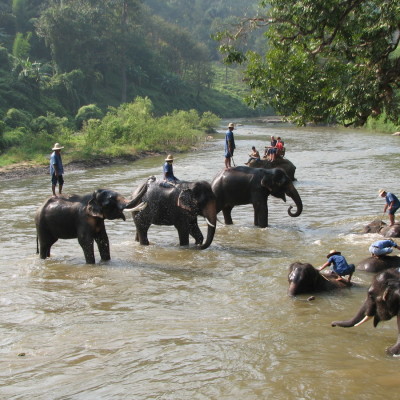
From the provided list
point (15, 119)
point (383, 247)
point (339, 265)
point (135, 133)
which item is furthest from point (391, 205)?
point (15, 119)

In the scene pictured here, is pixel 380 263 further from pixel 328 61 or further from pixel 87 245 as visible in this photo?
pixel 87 245

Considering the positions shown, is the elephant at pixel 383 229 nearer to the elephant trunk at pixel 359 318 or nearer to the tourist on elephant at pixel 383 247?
the tourist on elephant at pixel 383 247

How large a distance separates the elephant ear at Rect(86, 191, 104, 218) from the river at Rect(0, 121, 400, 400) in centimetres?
98

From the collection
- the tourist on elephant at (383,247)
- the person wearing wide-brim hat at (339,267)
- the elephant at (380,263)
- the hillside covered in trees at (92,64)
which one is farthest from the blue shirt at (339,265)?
the hillside covered in trees at (92,64)

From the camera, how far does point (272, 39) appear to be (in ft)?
40.4

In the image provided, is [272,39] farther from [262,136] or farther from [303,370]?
[262,136]

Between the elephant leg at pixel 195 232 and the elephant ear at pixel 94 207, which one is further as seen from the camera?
the elephant leg at pixel 195 232

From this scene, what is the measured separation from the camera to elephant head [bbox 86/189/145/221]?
9836 millimetres

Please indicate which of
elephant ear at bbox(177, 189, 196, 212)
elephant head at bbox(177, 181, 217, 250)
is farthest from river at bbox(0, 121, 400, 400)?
elephant ear at bbox(177, 189, 196, 212)

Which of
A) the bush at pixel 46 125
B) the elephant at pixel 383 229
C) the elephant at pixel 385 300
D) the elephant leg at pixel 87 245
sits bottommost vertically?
the elephant at pixel 383 229

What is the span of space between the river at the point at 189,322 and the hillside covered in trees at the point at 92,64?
1053 inches

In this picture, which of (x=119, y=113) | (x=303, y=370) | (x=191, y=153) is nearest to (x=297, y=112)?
(x=303, y=370)

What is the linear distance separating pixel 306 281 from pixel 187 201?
3549 millimetres

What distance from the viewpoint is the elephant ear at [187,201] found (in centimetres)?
1110
